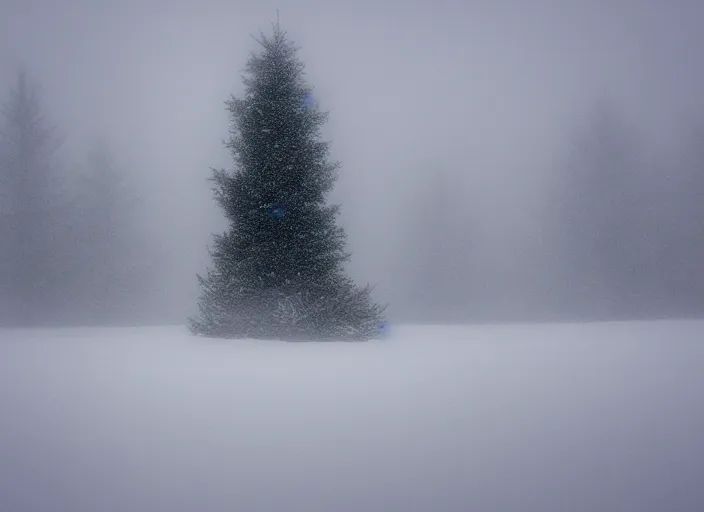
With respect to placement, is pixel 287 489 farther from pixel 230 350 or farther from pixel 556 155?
pixel 556 155

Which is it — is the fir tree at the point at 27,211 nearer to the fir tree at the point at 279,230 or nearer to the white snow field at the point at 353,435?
the fir tree at the point at 279,230

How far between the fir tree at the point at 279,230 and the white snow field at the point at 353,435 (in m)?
3.46

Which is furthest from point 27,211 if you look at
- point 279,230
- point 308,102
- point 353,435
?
point 353,435

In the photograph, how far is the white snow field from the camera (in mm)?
Answer: 2646

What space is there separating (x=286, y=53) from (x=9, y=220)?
1720 cm

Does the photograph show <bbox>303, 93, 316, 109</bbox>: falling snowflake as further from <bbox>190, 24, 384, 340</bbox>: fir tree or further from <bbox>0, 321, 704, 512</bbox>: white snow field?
<bbox>0, 321, 704, 512</bbox>: white snow field

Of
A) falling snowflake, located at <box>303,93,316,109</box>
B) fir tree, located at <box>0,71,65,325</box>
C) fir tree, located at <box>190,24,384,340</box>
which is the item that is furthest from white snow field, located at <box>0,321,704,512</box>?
fir tree, located at <box>0,71,65,325</box>

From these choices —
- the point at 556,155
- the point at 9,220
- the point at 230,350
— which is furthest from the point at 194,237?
the point at 230,350

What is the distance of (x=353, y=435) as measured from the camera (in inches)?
146

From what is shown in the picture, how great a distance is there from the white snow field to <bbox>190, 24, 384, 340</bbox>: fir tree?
136 inches

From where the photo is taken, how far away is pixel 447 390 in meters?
5.34

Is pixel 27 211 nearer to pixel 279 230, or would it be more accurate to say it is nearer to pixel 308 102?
pixel 279 230

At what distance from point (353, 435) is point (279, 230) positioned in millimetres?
8016

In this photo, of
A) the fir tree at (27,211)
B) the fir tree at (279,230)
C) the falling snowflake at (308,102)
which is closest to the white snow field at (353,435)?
the fir tree at (279,230)
